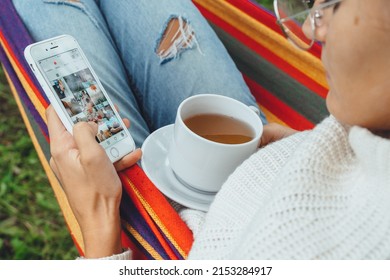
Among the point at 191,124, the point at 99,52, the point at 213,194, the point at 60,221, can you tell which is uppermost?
the point at 99,52

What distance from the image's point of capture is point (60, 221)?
1395 mm

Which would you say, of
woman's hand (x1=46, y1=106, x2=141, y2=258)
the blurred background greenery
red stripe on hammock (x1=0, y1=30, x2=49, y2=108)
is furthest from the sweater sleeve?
the blurred background greenery

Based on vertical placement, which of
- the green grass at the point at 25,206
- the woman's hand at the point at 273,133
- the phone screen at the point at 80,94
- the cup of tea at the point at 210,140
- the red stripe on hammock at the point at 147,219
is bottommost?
the green grass at the point at 25,206

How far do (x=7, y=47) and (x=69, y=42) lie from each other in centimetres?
17

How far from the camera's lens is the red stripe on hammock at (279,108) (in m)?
1.18

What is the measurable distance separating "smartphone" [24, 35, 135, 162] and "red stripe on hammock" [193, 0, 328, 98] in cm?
46

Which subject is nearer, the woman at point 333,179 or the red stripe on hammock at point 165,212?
the woman at point 333,179

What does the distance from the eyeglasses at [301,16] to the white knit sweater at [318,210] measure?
5.6 inches

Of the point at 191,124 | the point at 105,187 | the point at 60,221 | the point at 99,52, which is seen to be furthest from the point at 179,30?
the point at 60,221

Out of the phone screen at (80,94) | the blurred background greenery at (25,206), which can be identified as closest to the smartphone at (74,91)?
the phone screen at (80,94)

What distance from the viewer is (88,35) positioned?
1.00m

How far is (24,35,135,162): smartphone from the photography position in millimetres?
810

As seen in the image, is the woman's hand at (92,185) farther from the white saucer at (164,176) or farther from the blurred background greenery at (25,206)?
the blurred background greenery at (25,206)

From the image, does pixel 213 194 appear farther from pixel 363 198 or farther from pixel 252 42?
pixel 252 42
